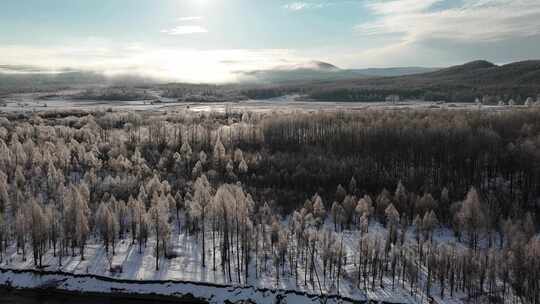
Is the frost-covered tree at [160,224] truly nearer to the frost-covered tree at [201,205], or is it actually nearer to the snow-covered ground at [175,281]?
the snow-covered ground at [175,281]

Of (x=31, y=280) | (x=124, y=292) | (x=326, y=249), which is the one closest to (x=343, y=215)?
(x=326, y=249)

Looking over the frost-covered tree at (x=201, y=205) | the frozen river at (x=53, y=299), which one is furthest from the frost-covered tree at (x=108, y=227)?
the frost-covered tree at (x=201, y=205)

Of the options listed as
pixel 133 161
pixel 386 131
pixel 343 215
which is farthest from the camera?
pixel 386 131

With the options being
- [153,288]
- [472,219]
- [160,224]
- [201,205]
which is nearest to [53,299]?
[153,288]

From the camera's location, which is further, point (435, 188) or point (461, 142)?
point (461, 142)

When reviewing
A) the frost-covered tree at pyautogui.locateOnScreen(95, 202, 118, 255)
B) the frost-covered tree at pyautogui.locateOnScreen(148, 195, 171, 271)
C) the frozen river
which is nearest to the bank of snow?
the frozen river

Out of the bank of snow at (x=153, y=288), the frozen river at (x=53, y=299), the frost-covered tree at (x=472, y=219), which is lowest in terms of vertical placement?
the frozen river at (x=53, y=299)

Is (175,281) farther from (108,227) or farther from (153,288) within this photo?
(108,227)

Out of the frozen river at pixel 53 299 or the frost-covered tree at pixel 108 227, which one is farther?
the frost-covered tree at pixel 108 227

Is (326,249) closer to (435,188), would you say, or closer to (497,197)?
(435,188)
